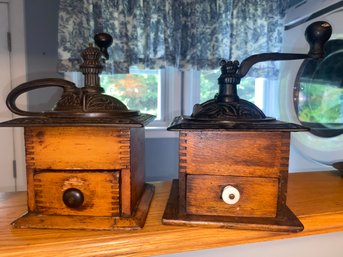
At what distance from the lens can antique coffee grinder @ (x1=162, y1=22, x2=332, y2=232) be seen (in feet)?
1.65

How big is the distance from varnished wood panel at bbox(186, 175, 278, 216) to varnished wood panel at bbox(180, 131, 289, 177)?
0.05 feet

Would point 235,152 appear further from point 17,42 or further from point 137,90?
point 17,42

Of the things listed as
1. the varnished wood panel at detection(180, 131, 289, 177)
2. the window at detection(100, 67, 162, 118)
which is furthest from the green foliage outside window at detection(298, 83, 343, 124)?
the window at detection(100, 67, 162, 118)

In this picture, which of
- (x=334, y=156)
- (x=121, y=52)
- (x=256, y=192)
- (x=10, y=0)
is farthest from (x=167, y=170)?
(x=10, y=0)

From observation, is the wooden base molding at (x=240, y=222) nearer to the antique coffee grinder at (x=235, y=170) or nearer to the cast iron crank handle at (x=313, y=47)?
the antique coffee grinder at (x=235, y=170)

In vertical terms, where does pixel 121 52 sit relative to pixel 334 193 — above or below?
above

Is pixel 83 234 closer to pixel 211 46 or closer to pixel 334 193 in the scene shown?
pixel 334 193

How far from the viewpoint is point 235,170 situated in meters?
0.52

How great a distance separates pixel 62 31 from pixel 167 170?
2.95 feet

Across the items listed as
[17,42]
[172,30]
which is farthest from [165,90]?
[17,42]

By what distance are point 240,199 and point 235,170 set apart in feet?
0.20

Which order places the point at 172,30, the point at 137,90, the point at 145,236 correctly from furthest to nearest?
the point at 137,90
the point at 172,30
the point at 145,236

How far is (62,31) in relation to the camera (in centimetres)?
119

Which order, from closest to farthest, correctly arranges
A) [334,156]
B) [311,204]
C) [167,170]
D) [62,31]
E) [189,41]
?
[311,204]
[334,156]
[62,31]
[189,41]
[167,170]
